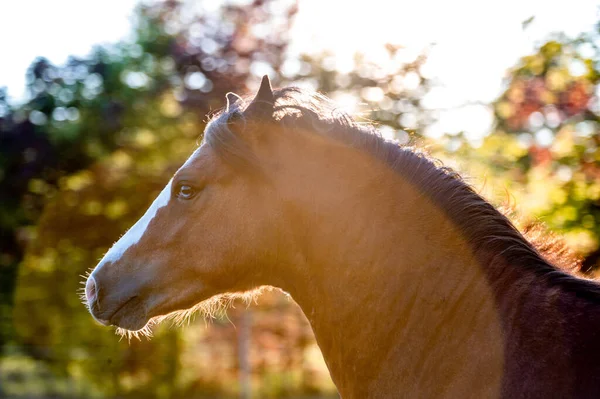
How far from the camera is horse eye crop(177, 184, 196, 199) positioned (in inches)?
119

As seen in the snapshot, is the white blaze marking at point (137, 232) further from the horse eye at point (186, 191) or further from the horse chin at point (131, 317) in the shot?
the horse chin at point (131, 317)

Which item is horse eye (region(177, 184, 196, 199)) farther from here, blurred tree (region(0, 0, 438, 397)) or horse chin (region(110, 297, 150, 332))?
blurred tree (region(0, 0, 438, 397))

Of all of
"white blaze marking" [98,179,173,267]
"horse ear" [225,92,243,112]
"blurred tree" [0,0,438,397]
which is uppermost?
"blurred tree" [0,0,438,397]

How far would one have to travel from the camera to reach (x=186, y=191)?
3031mm

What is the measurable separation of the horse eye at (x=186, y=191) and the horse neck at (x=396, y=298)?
598 millimetres

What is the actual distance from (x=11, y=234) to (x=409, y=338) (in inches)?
401

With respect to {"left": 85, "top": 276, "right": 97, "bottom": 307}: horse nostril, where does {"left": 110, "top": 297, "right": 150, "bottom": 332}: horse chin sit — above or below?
below

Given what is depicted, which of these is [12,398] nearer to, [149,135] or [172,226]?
[149,135]

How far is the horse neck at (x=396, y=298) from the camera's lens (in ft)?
8.12

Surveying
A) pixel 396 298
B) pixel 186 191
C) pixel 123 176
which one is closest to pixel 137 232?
pixel 186 191

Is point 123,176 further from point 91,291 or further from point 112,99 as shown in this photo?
point 91,291

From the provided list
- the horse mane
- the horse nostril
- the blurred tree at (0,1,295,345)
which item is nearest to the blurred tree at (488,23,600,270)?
the horse mane

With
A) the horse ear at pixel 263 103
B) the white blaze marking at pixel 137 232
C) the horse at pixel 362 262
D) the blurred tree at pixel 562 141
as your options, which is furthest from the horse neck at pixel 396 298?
the blurred tree at pixel 562 141

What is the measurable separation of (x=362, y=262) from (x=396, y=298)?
0.68ft
